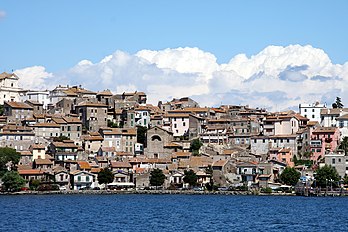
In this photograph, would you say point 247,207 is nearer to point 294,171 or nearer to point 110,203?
point 110,203

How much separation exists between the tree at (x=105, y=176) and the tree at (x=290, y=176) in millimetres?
18784

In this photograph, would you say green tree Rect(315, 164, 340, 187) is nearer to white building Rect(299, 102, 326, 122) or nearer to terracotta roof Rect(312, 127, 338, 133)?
terracotta roof Rect(312, 127, 338, 133)

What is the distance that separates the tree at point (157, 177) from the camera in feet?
270

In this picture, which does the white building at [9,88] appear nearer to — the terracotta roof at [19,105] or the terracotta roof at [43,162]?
the terracotta roof at [19,105]

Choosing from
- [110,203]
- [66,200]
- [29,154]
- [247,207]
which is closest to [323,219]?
[247,207]

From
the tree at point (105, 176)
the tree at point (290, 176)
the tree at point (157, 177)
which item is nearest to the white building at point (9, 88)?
the tree at point (105, 176)

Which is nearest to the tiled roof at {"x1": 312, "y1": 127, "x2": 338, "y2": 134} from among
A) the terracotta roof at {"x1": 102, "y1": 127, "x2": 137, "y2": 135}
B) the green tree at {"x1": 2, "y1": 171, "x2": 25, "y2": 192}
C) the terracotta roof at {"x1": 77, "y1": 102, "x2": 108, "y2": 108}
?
the terracotta roof at {"x1": 102, "y1": 127, "x2": 137, "y2": 135}

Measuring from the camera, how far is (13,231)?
44469 millimetres

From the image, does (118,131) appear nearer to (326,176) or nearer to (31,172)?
(31,172)

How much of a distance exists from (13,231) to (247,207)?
2569cm

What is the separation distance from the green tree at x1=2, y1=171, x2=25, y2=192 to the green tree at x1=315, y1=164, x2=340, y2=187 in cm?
3174

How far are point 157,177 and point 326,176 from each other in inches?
723

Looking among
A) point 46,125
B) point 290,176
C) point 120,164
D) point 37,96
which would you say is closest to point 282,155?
point 290,176

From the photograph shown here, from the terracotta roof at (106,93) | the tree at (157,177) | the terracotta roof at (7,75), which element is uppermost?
the terracotta roof at (7,75)
